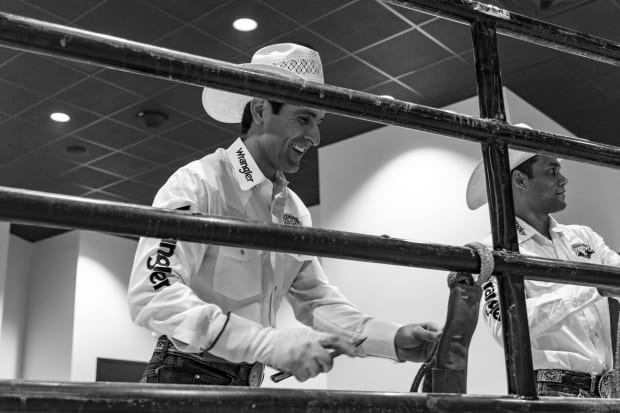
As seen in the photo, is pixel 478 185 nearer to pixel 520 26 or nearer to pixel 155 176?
pixel 520 26

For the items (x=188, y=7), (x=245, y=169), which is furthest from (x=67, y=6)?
(x=245, y=169)

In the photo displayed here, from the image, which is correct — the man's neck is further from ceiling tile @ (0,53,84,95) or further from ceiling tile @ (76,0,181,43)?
ceiling tile @ (0,53,84,95)

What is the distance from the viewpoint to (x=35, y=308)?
8383mm

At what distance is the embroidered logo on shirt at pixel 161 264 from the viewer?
1.41 meters

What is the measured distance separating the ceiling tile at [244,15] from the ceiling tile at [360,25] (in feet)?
0.71

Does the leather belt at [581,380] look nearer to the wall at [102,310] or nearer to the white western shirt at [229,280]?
the white western shirt at [229,280]

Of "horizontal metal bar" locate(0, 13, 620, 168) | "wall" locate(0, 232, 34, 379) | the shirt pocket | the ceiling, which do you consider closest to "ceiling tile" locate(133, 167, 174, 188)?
the ceiling

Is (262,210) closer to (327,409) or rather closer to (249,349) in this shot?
(249,349)

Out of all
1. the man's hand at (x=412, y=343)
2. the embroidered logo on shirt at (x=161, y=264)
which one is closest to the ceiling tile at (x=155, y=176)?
the embroidered logo on shirt at (x=161, y=264)

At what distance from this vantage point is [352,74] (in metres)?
5.22

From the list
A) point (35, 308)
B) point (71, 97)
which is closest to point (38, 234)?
point (35, 308)

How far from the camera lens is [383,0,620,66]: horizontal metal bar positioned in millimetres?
1051

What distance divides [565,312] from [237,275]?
1.24 m

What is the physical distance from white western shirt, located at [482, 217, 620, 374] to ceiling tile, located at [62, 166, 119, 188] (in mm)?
→ 4817
